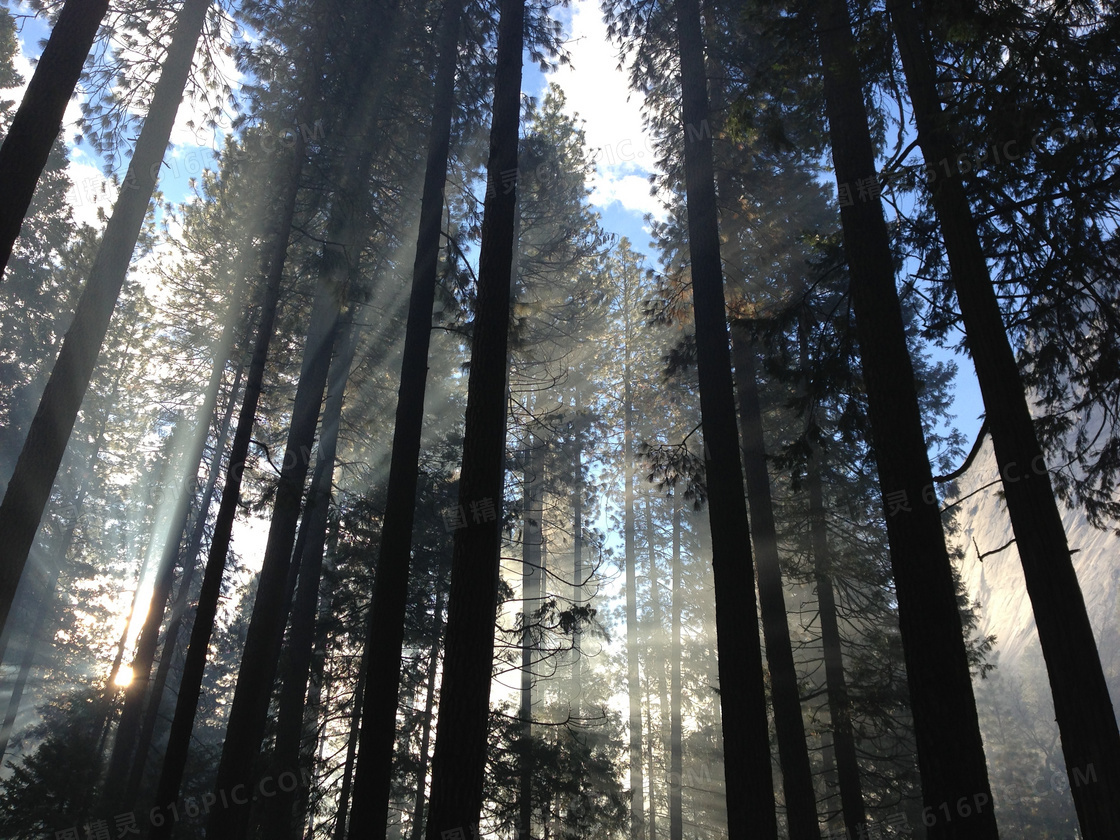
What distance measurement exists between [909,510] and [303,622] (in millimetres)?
9772

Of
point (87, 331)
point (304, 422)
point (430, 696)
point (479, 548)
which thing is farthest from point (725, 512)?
point (430, 696)

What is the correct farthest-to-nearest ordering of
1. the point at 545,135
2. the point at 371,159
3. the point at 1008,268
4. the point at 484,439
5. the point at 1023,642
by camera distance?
the point at 1023,642
the point at 545,135
the point at 371,159
the point at 1008,268
the point at 484,439

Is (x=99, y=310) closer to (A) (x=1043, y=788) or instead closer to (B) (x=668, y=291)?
(B) (x=668, y=291)

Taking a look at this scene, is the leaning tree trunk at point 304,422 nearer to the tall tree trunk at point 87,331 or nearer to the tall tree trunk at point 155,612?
the tall tree trunk at point 87,331

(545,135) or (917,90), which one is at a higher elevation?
(545,135)

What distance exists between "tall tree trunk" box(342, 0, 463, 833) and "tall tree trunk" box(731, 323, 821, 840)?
4.60 meters

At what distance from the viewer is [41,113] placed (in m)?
5.05

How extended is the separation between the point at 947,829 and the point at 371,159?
476 inches

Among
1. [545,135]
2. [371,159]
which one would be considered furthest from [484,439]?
[545,135]

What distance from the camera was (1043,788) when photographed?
40438 mm

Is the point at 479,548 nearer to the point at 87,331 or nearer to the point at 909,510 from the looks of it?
the point at 909,510

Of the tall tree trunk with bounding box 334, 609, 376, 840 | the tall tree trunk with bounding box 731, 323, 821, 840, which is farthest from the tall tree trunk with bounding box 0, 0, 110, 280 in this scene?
the tall tree trunk with bounding box 731, 323, 821, 840

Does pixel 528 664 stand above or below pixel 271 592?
below

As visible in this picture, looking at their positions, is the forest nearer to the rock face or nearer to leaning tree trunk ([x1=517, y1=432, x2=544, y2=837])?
leaning tree trunk ([x1=517, y1=432, x2=544, y2=837])
